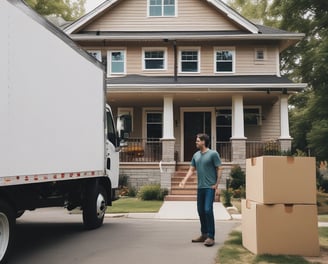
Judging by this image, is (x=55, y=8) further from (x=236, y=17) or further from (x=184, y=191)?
(x=184, y=191)

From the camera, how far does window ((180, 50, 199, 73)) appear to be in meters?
21.0

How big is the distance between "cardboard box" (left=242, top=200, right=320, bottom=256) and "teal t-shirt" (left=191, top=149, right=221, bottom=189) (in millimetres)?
1239

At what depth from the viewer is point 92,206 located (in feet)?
31.1

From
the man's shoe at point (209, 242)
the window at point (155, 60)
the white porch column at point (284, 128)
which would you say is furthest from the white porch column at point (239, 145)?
the man's shoe at point (209, 242)

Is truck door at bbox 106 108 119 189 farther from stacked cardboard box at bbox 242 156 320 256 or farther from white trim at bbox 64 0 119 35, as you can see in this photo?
white trim at bbox 64 0 119 35

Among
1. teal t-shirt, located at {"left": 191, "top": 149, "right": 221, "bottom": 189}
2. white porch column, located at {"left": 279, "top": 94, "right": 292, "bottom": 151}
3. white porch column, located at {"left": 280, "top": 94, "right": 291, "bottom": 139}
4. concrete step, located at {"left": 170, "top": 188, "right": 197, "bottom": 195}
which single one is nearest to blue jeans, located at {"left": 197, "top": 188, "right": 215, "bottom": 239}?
teal t-shirt, located at {"left": 191, "top": 149, "right": 221, "bottom": 189}

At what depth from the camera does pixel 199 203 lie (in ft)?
26.1

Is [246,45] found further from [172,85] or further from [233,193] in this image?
[233,193]

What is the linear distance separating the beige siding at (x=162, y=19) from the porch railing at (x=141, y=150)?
5.53m

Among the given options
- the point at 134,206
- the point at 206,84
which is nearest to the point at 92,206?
the point at 134,206

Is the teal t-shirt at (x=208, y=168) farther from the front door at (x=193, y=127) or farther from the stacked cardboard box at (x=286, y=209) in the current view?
the front door at (x=193, y=127)

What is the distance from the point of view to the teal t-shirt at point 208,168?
786 cm

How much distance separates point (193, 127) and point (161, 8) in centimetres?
596

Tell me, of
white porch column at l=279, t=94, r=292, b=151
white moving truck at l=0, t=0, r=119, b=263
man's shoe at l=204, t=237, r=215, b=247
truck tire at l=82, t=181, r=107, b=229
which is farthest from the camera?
white porch column at l=279, t=94, r=292, b=151
